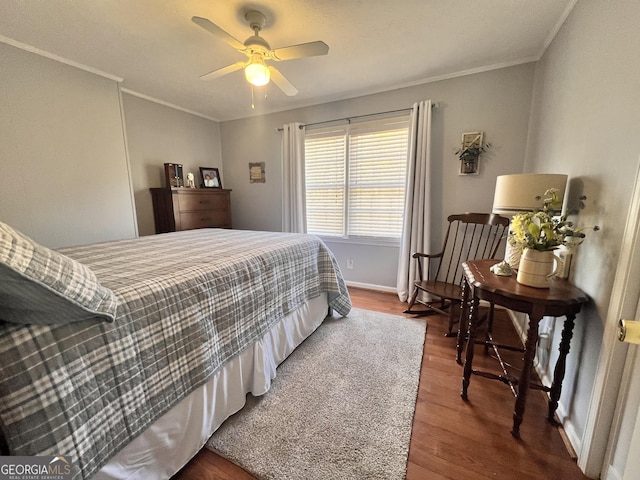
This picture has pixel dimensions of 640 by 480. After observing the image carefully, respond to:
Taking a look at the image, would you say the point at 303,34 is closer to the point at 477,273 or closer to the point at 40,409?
the point at 477,273

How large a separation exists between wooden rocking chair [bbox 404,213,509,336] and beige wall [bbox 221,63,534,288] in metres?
0.17

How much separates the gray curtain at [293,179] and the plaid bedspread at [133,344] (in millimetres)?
1713

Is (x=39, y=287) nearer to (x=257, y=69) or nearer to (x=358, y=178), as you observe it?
(x=257, y=69)

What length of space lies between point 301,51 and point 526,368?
2227mm

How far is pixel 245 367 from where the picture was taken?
1485 millimetres

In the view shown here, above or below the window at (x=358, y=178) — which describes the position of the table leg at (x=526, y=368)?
below

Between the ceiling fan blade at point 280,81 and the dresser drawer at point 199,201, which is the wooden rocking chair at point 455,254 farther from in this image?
Answer: the dresser drawer at point 199,201

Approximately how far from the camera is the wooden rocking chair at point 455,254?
7.73ft

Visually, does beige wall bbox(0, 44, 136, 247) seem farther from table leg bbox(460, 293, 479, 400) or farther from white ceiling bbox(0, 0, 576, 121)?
table leg bbox(460, 293, 479, 400)

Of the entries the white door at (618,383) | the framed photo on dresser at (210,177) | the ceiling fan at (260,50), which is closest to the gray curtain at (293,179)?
the framed photo on dresser at (210,177)

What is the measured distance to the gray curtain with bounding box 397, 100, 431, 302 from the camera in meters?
2.65

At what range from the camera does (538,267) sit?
4.02 ft

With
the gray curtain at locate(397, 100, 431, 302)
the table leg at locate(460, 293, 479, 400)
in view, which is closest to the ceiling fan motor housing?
the gray curtain at locate(397, 100, 431, 302)

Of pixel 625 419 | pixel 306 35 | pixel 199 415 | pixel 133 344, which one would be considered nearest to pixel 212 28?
pixel 306 35
